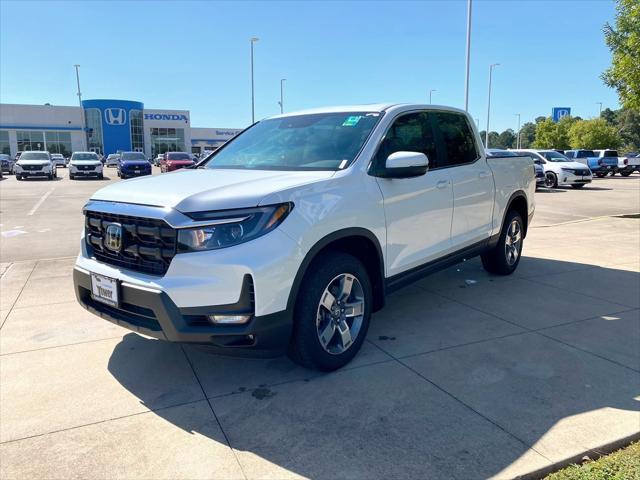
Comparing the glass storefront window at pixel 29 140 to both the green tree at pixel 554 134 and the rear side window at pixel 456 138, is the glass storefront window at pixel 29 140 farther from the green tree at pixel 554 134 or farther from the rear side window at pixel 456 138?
the rear side window at pixel 456 138

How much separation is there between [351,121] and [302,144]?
45 centimetres

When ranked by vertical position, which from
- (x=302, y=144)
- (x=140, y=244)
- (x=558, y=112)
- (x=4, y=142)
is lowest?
(x=140, y=244)

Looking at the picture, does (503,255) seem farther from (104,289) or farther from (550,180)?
(550,180)

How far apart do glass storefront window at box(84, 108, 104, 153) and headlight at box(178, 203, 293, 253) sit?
2748 inches

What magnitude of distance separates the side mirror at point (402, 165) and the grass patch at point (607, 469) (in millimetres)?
2152

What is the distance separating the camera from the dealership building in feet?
206

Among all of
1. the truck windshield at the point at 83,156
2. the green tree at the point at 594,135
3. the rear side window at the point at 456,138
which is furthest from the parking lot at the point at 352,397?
the green tree at the point at 594,135

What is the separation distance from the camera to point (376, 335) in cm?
442

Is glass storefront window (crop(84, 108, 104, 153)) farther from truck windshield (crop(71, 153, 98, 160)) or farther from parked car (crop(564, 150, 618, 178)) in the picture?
parked car (crop(564, 150, 618, 178))

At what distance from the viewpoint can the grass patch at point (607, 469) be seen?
249 cm

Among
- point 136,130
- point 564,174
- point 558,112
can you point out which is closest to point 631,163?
point 564,174

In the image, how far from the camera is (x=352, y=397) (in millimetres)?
3318

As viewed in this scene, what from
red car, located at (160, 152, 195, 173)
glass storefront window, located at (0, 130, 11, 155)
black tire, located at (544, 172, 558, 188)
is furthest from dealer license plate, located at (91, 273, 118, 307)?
glass storefront window, located at (0, 130, 11, 155)

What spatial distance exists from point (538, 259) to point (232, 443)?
608cm
